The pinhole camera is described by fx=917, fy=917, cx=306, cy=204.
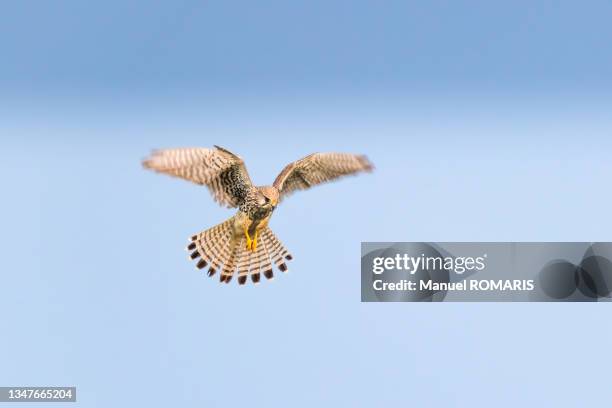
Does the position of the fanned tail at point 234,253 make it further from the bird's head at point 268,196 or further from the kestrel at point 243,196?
the bird's head at point 268,196

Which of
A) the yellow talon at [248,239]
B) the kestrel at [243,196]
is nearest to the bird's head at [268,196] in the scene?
the kestrel at [243,196]

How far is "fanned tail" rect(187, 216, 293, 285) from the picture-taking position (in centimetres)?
399

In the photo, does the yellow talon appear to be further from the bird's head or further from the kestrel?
the bird's head

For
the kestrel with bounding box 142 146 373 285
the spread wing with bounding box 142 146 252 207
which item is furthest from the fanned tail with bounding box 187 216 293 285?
the spread wing with bounding box 142 146 252 207

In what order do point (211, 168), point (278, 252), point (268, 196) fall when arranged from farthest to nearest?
point (278, 252), point (268, 196), point (211, 168)

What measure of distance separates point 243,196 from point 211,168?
0.23m

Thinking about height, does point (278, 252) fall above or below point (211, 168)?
below

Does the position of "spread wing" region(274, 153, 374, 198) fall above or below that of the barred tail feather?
above

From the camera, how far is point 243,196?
3.82 metres

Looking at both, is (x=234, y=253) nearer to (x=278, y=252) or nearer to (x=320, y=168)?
(x=278, y=252)

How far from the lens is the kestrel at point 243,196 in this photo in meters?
3.61

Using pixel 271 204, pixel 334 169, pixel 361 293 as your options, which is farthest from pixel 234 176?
pixel 361 293

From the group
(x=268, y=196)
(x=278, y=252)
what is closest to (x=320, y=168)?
(x=268, y=196)

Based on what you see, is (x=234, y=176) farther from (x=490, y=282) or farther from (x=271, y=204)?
(x=490, y=282)
